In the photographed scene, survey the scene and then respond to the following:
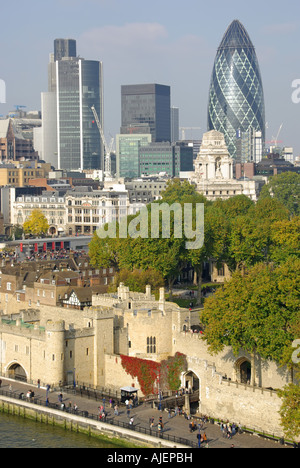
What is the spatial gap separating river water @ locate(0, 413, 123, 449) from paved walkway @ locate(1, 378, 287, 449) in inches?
80.9

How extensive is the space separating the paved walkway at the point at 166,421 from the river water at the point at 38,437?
206 centimetres

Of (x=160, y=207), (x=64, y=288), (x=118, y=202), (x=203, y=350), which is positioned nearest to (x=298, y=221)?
(x=160, y=207)

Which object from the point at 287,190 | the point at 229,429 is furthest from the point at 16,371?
the point at 287,190

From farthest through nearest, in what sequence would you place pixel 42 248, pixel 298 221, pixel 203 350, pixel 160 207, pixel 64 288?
pixel 42 248 < pixel 160 207 < pixel 298 221 < pixel 64 288 < pixel 203 350

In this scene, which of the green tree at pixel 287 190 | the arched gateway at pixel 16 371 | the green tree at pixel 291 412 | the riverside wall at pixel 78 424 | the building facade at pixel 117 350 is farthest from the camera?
the green tree at pixel 287 190

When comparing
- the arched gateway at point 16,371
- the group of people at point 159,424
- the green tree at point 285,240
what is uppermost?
the green tree at point 285,240

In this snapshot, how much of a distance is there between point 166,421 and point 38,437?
8.23 m

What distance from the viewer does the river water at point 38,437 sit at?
60.2 meters

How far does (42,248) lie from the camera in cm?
14688

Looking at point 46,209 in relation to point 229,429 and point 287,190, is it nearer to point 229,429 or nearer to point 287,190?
point 287,190

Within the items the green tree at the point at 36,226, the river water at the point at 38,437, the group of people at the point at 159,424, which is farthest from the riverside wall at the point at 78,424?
the green tree at the point at 36,226

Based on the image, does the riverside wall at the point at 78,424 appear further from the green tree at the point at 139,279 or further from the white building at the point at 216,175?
the white building at the point at 216,175
